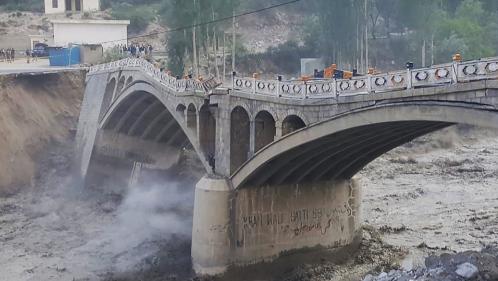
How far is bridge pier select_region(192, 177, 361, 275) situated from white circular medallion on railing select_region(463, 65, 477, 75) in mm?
12903

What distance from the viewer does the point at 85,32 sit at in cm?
6662

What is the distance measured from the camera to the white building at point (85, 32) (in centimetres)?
6656

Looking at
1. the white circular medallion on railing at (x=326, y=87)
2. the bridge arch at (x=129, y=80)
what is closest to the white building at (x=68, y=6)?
the bridge arch at (x=129, y=80)

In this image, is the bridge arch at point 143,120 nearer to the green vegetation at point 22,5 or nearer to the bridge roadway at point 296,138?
the bridge roadway at point 296,138

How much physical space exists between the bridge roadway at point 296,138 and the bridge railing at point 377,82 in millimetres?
32

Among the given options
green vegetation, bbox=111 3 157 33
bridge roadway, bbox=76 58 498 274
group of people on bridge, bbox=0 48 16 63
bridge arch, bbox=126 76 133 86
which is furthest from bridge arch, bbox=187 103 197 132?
green vegetation, bbox=111 3 157 33

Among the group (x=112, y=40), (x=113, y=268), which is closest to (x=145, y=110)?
(x=113, y=268)

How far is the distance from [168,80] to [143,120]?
396 inches

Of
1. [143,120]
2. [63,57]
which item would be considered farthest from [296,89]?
[63,57]

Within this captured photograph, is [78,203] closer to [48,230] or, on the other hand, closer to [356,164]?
[48,230]

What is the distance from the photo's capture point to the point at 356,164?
30.6 metres

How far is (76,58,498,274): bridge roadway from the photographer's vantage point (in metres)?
19.3

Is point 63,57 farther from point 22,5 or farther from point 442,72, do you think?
point 442,72

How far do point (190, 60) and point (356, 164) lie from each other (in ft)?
104
